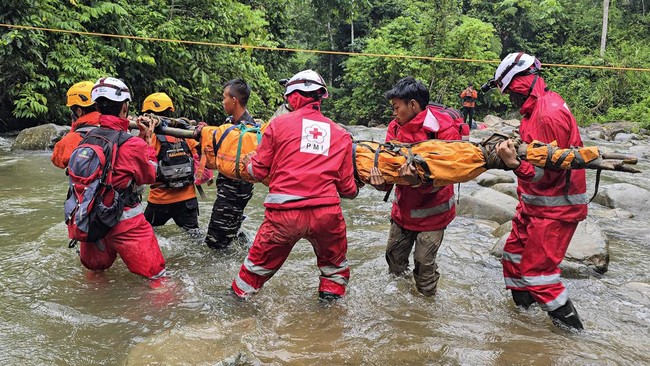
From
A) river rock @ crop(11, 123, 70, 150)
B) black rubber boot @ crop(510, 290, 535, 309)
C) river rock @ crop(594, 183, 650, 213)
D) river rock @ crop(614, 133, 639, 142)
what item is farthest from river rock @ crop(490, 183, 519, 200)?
river rock @ crop(614, 133, 639, 142)

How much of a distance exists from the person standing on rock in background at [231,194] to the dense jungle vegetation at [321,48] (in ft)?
19.6

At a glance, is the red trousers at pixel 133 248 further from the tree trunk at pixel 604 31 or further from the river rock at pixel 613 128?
the tree trunk at pixel 604 31

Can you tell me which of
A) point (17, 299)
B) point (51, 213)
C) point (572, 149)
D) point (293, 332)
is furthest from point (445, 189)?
point (51, 213)

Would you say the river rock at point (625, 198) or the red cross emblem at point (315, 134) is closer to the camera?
the red cross emblem at point (315, 134)

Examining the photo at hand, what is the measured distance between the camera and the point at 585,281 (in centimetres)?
504

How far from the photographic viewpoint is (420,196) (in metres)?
4.07

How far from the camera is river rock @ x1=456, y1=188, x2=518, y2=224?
7.72 metres

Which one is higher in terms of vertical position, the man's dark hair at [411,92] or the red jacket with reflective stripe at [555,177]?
the man's dark hair at [411,92]

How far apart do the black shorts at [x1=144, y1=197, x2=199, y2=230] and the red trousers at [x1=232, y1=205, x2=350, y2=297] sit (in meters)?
1.78

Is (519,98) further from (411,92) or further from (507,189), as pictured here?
(507,189)

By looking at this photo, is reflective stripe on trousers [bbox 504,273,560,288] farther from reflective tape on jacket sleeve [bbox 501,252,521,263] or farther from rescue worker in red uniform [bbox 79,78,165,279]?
rescue worker in red uniform [bbox 79,78,165,279]

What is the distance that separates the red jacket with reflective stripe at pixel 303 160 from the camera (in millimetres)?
3457

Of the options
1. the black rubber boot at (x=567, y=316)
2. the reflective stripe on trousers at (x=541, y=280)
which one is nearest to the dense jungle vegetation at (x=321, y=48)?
the reflective stripe on trousers at (x=541, y=280)

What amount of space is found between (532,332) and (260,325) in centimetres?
206
